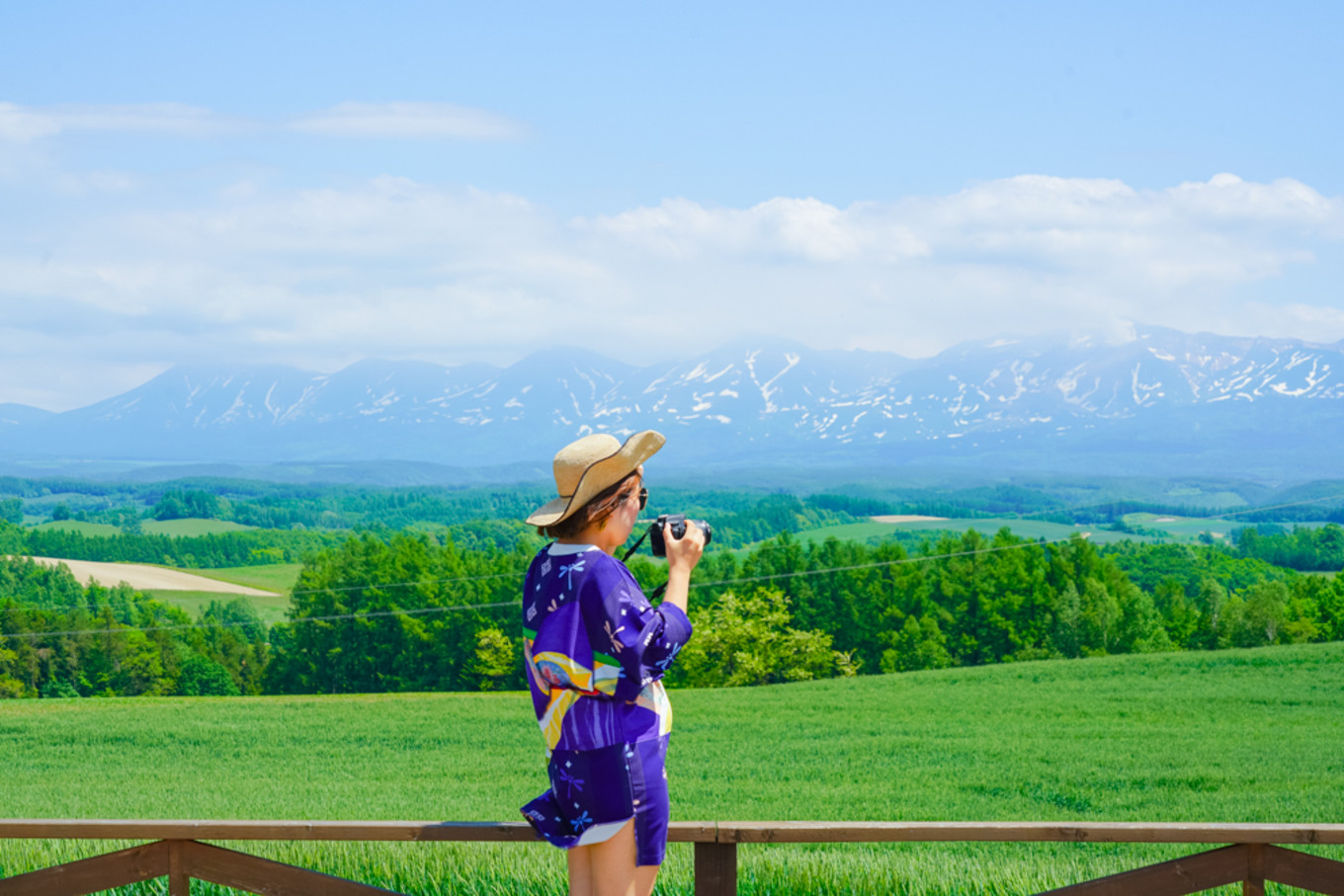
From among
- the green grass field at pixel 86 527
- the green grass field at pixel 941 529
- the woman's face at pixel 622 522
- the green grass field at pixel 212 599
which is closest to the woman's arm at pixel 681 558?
the woman's face at pixel 622 522

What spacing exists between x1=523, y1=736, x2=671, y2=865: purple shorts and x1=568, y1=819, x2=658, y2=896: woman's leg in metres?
0.02

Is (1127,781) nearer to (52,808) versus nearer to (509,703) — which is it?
(52,808)

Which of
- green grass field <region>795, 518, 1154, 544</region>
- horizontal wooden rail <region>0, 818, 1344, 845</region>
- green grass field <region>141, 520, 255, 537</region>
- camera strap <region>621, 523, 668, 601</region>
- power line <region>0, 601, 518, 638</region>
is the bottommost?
green grass field <region>795, 518, 1154, 544</region>

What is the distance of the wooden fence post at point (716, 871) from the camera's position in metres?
3.22

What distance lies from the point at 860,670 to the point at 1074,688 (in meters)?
42.1

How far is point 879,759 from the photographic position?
21.9 m

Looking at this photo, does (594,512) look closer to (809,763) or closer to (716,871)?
A: (716,871)

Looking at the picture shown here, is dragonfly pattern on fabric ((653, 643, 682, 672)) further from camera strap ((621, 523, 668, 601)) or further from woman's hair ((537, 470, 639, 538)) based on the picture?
woman's hair ((537, 470, 639, 538))

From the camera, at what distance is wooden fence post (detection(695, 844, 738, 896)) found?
10.6 feet

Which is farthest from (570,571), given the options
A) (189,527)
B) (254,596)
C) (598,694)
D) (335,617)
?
(189,527)

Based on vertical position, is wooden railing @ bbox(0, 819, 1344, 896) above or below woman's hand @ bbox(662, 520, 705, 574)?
below

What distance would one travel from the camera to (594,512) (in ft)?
9.55

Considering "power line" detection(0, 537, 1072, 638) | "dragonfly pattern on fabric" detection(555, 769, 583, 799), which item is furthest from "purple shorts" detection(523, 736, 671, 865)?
"power line" detection(0, 537, 1072, 638)

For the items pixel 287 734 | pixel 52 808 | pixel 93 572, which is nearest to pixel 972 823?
pixel 52 808
